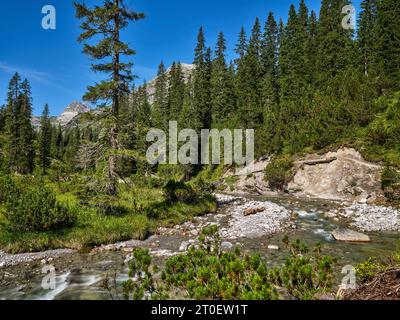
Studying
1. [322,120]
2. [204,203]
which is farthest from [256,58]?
[204,203]

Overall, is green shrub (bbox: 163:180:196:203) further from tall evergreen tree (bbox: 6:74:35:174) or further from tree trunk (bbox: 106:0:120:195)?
tall evergreen tree (bbox: 6:74:35:174)

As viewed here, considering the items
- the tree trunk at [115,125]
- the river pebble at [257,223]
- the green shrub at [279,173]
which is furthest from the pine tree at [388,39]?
the tree trunk at [115,125]

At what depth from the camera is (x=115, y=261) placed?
11094 mm

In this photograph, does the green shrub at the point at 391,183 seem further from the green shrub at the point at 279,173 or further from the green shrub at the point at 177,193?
the green shrub at the point at 177,193

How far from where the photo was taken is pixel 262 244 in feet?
43.0

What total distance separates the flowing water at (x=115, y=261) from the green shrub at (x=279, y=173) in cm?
1370

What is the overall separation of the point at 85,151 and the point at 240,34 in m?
75.4

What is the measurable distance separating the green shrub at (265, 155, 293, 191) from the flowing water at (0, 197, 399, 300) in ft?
45.0

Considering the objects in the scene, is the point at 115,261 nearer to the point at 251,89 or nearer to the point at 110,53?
the point at 110,53

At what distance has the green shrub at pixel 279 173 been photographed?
101ft

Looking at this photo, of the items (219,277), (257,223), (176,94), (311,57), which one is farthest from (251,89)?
(219,277)

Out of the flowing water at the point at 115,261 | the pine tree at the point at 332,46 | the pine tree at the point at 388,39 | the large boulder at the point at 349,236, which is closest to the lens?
the flowing water at the point at 115,261

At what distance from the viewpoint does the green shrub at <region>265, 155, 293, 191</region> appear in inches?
1216
